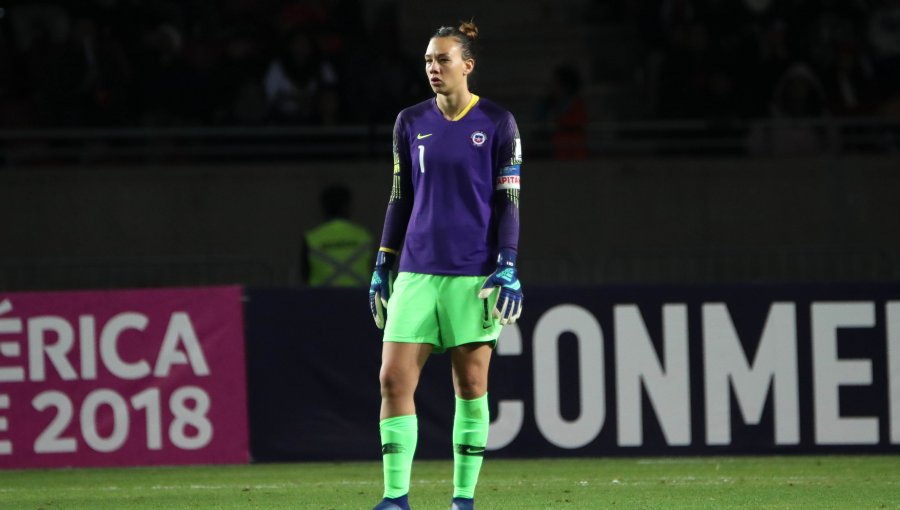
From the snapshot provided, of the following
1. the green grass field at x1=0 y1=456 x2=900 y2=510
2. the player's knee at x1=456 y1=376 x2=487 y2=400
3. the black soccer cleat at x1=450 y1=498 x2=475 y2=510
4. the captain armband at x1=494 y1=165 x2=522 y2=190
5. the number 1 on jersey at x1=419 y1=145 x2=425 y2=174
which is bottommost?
the green grass field at x1=0 y1=456 x2=900 y2=510

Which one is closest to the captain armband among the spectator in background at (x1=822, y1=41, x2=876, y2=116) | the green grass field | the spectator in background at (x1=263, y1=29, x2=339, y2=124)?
the green grass field

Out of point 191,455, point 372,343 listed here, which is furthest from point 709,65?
point 191,455

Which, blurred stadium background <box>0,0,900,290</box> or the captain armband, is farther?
blurred stadium background <box>0,0,900,290</box>

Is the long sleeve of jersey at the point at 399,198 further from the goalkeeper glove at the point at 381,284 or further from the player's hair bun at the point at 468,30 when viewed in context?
→ the player's hair bun at the point at 468,30

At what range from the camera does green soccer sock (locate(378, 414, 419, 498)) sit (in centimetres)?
682

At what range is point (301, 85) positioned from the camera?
53.4ft

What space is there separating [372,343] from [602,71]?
7.87m

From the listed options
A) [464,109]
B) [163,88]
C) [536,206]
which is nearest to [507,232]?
[464,109]

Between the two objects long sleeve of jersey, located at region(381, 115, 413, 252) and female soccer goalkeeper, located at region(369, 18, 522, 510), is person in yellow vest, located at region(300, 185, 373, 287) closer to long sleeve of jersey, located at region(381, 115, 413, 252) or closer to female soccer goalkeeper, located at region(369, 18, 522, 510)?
long sleeve of jersey, located at region(381, 115, 413, 252)

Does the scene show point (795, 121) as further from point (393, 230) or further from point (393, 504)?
point (393, 504)

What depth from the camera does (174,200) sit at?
15.6 meters

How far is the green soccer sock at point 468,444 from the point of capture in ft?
23.2

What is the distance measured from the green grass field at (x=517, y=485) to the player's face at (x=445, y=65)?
242 cm

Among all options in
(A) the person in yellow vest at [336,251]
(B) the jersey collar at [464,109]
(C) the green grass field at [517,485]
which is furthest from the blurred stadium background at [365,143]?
(B) the jersey collar at [464,109]
